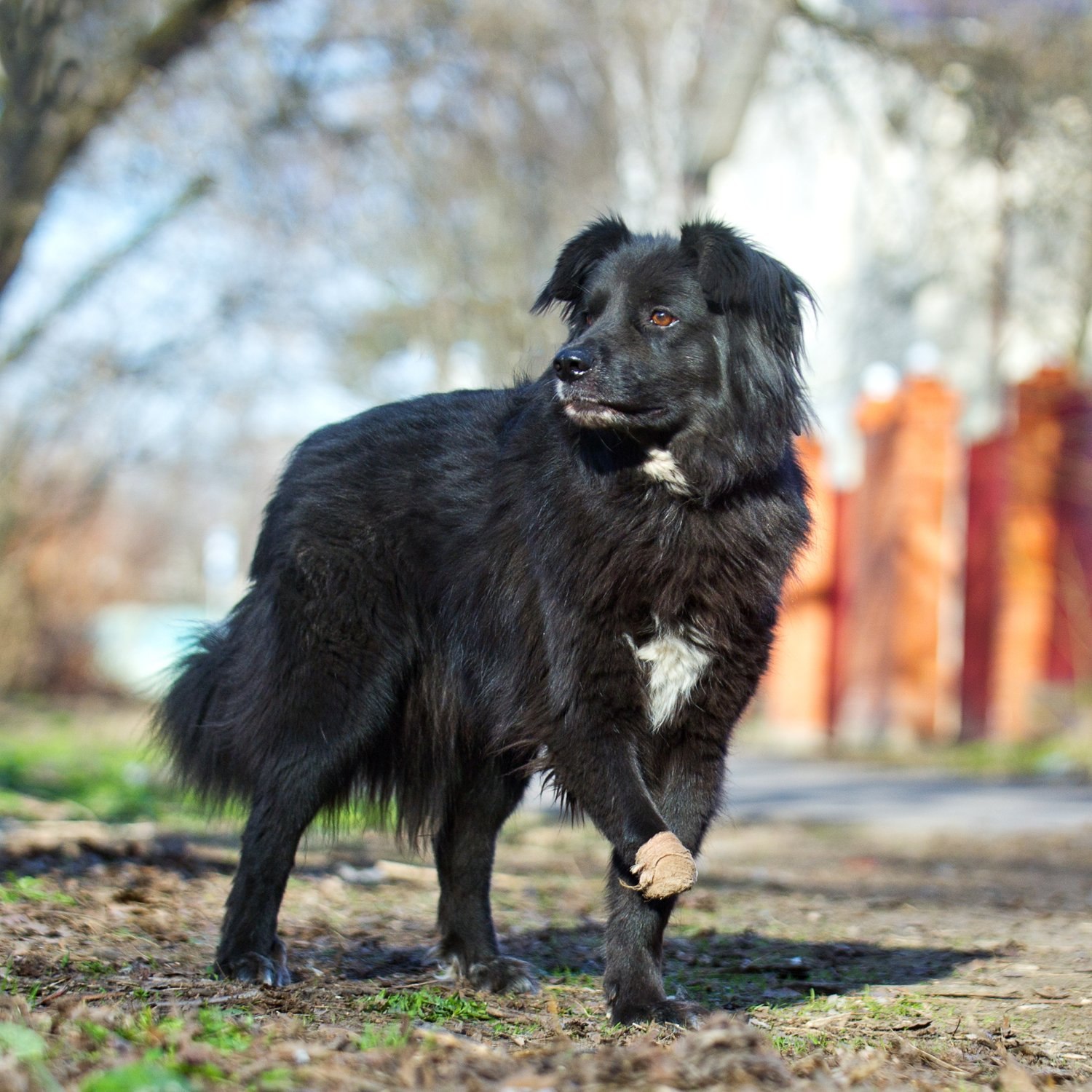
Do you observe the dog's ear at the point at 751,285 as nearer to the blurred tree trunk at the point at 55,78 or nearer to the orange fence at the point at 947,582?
the blurred tree trunk at the point at 55,78

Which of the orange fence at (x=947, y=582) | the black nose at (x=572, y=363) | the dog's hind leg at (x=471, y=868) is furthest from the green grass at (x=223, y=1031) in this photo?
the orange fence at (x=947, y=582)

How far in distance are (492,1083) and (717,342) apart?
91.1 inches

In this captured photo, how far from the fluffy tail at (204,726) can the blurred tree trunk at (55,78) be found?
16.1 feet

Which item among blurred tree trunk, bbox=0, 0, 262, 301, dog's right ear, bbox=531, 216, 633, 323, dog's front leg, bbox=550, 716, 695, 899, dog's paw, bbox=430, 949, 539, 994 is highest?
blurred tree trunk, bbox=0, 0, 262, 301

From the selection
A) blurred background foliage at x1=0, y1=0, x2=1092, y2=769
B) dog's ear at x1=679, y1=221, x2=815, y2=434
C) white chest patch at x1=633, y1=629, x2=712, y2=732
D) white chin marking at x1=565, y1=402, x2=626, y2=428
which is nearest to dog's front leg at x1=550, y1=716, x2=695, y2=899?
white chest patch at x1=633, y1=629, x2=712, y2=732

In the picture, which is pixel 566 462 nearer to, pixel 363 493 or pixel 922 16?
pixel 363 493

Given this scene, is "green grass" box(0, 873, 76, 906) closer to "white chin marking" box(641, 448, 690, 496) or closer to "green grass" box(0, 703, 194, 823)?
"green grass" box(0, 703, 194, 823)

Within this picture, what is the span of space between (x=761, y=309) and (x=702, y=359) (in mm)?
226

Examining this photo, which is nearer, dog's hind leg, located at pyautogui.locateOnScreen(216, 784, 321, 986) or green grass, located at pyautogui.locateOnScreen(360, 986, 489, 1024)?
green grass, located at pyautogui.locateOnScreen(360, 986, 489, 1024)

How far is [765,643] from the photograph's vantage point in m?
4.09

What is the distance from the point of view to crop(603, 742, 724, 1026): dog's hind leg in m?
3.79

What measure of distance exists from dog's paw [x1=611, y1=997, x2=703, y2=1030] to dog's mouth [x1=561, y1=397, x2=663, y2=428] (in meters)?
1.61

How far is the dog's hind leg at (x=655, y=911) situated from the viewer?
12.4ft

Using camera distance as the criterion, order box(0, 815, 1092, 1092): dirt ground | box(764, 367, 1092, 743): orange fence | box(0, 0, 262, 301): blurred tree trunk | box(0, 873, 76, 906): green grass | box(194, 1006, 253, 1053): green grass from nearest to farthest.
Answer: box(0, 815, 1092, 1092): dirt ground
box(194, 1006, 253, 1053): green grass
box(0, 873, 76, 906): green grass
box(0, 0, 262, 301): blurred tree trunk
box(764, 367, 1092, 743): orange fence
